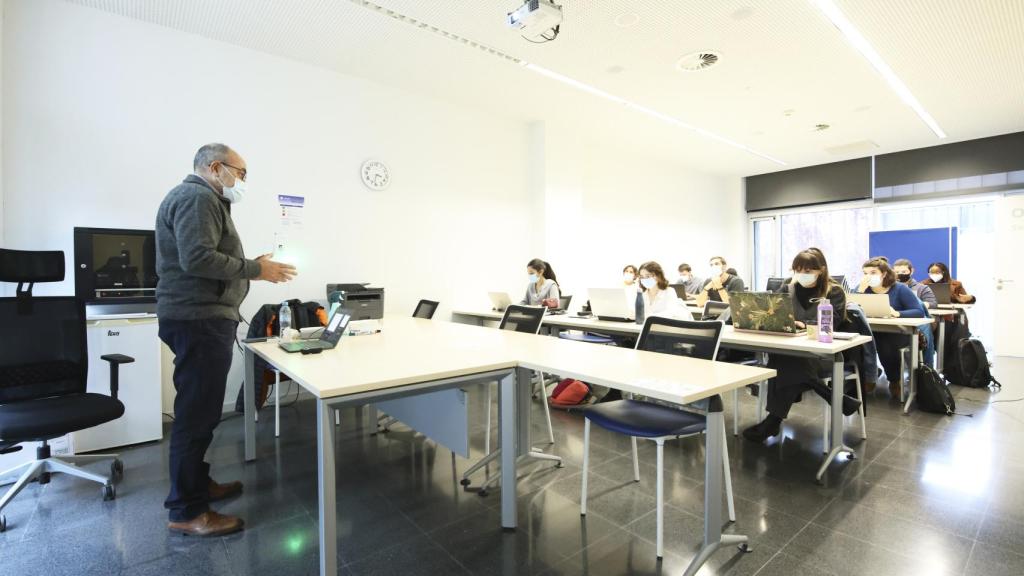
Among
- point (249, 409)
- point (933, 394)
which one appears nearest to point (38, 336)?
point (249, 409)

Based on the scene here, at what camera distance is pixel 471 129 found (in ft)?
18.6

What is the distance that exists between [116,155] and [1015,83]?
8.27m

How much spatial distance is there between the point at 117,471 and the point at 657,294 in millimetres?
3615

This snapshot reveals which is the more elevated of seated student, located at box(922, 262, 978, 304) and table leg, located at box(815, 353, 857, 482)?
seated student, located at box(922, 262, 978, 304)

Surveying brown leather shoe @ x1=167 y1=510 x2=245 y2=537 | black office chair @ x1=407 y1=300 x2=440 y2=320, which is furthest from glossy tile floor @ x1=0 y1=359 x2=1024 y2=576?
black office chair @ x1=407 y1=300 x2=440 y2=320

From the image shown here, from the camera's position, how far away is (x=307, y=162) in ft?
14.6

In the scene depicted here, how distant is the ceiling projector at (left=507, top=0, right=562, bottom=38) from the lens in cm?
289

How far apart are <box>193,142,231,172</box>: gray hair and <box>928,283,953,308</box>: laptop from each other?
6577mm

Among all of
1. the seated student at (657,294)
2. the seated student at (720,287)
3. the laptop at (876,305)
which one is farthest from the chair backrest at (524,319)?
the seated student at (720,287)

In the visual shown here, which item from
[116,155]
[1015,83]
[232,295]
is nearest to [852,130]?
[1015,83]

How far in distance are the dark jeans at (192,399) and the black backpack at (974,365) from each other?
6186 mm

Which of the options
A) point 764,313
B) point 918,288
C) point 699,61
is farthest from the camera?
point 918,288

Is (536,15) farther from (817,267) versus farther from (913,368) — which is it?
(913,368)

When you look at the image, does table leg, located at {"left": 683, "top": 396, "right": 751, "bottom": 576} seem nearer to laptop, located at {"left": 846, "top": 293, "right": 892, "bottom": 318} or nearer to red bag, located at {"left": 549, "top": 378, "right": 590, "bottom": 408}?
red bag, located at {"left": 549, "top": 378, "right": 590, "bottom": 408}
